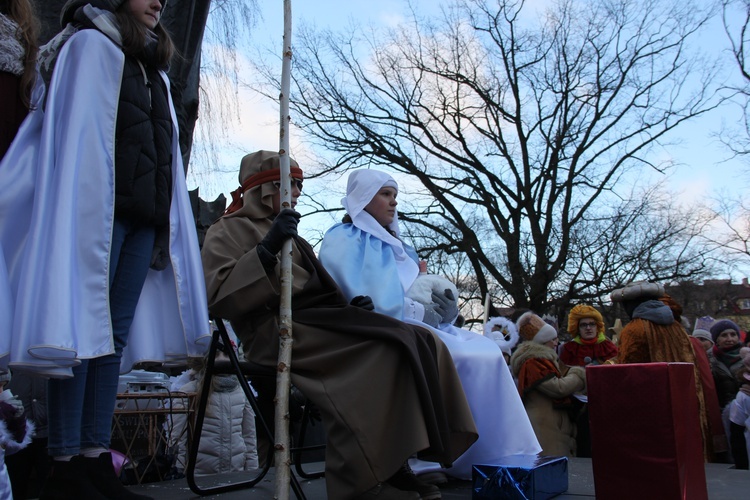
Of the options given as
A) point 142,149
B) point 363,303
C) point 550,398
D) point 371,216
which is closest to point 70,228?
point 142,149

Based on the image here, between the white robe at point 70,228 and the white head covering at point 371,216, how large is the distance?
1166mm

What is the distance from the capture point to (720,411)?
5.92 metres

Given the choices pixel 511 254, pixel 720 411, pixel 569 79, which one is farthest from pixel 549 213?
pixel 720 411

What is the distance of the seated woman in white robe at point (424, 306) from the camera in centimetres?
330

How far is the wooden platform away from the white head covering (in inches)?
42.3

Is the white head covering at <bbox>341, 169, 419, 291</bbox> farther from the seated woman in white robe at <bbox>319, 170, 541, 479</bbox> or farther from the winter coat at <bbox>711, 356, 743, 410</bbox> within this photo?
the winter coat at <bbox>711, 356, 743, 410</bbox>

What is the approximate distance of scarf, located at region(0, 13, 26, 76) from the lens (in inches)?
94.3

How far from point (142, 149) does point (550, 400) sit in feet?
Result: 14.1

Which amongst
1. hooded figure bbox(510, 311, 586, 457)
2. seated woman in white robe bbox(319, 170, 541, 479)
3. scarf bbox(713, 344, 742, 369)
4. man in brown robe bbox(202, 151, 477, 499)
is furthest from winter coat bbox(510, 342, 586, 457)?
man in brown robe bbox(202, 151, 477, 499)

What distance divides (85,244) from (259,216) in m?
1.02

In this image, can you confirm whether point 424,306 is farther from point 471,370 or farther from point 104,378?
point 104,378

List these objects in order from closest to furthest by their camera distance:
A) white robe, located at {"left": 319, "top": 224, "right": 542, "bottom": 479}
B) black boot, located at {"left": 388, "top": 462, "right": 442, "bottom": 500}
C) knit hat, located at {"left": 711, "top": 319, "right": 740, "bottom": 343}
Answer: black boot, located at {"left": 388, "top": 462, "right": 442, "bottom": 500}
white robe, located at {"left": 319, "top": 224, "right": 542, "bottom": 479}
knit hat, located at {"left": 711, "top": 319, "right": 740, "bottom": 343}

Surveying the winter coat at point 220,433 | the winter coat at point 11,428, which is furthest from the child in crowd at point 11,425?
the winter coat at point 220,433

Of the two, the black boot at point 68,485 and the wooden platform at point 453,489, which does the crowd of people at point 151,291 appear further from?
the wooden platform at point 453,489
